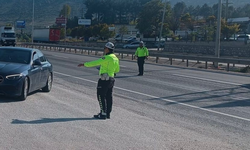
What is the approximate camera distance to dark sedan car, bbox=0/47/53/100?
456 inches

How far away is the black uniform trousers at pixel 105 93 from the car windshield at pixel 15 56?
363cm

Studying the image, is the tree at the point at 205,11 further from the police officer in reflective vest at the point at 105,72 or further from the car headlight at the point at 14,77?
the police officer in reflective vest at the point at 105,72

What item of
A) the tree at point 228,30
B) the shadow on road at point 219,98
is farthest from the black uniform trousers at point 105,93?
the tree at point 228,30

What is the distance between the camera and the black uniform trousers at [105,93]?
9.96 meters

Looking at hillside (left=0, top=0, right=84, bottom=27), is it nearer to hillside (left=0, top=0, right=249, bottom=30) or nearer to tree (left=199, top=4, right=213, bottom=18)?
hillside (left=0, top=0, right=249, bottom=30)

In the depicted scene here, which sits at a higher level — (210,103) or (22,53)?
(22,53)

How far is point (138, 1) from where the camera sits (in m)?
126

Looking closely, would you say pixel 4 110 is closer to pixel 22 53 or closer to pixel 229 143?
pixel 22 53

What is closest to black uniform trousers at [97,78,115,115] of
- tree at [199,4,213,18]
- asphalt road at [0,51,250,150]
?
asphalt road at [0,51,250,150]

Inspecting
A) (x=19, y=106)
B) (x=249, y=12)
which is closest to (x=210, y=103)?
(x=19, y=106)

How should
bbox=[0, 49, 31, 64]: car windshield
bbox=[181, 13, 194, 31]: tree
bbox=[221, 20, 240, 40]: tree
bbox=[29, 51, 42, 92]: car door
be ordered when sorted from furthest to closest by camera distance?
1. bbox=[181, 13, 194, 31]: tree
2. bbox=[221, 20, 240, 40]: tree
3. bbox=[0, 49, 31, 64]: car windshield
4. bbox=[29, 51, 42, 92]: car door

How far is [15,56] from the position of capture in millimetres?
13203

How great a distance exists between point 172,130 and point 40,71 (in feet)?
17.7

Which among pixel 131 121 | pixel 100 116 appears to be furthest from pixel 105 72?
pixel 131 121
